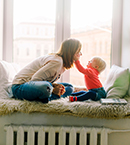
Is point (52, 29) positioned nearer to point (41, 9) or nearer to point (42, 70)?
point (41, 9)

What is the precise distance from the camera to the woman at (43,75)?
1.39 m

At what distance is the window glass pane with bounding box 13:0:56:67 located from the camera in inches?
86.3

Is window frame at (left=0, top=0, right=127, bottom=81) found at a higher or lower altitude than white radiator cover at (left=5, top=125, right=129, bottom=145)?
higher

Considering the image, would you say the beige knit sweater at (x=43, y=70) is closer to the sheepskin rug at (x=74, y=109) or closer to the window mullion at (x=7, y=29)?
the sheepskin rug at (x=74, y=109)

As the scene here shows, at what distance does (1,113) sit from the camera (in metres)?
1.34

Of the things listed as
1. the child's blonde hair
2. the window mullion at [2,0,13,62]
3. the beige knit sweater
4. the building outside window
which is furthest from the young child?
the window mullion at [2,0,13,62]

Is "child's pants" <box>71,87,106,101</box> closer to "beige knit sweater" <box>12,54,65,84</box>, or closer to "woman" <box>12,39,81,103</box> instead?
"woman" <box>12,39,81,103</box>

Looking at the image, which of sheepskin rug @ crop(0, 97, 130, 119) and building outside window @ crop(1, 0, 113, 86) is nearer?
sheepskin rug @ crop(0, 97, 130, 119)

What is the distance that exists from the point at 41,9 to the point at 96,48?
784mm

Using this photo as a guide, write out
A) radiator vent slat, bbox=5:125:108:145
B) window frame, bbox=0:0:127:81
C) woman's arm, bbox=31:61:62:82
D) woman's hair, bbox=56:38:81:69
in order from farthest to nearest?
window frame, bbox=0:0:127:81, woman's hair, bbox=56:38:81:69, woman's arm, bbox=31:61:62:82, radiator vent slat, bbox=5:125:108:145

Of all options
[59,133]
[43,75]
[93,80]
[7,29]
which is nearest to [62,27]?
[7,29]

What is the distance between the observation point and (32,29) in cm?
224

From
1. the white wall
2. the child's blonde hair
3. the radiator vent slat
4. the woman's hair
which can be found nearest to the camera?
the radiator vent slat

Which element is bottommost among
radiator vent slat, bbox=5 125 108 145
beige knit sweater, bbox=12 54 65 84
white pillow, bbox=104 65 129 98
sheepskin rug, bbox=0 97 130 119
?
radiator vent slat, bbox=5 125 108 145
